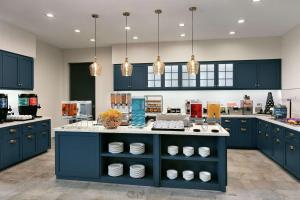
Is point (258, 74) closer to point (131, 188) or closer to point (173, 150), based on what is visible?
point (173, 150)

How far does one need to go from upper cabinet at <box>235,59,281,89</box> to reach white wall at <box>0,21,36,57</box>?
561 cm

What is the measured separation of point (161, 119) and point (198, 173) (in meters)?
1.06

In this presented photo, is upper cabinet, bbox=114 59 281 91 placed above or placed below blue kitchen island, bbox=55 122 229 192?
above

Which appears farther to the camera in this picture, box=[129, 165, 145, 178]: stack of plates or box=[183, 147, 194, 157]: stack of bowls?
box=[129, 165, 145, 178]: stack of plates

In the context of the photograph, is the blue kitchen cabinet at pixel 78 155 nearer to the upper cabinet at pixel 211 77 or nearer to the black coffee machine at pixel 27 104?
the black coffee machine at pixel 27 104

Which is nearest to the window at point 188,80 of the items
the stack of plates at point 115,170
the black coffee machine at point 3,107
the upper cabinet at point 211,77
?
the upper cabinet at point 211,77

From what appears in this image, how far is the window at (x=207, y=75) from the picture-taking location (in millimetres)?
6391

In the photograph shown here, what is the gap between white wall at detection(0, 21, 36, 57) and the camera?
4.81 metres

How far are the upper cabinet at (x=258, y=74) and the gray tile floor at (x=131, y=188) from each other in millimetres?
2580

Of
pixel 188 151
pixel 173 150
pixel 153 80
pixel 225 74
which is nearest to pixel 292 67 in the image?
pixel 225 74

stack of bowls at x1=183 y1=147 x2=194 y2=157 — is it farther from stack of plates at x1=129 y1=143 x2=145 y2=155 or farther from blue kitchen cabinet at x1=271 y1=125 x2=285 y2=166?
blue kitchen cabinet at x1=271 y1=125 x2=285 y2=166

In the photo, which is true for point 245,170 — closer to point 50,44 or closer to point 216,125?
point 216,125

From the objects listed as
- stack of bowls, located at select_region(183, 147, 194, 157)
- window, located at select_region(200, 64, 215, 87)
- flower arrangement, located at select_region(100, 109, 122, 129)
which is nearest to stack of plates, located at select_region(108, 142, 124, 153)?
flower arrangement, located at select_region(100, 109, 122, 129)

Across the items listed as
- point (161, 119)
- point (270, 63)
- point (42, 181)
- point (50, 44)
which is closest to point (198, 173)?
point (161, 119)
